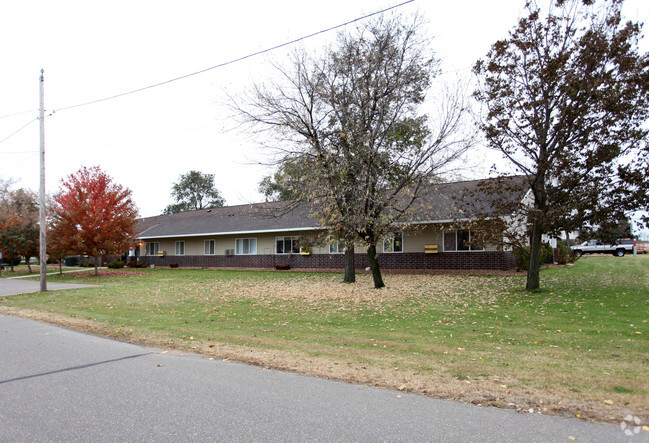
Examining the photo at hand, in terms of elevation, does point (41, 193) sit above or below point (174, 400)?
above

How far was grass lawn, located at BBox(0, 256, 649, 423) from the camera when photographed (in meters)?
5.31

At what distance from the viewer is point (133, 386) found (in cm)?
545

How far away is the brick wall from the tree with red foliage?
8.80 meters

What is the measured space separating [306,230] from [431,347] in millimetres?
22180

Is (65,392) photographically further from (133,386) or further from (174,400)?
(174,400)

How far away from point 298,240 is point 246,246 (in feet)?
17.1

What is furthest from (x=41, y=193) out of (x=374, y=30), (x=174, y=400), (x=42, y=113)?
(x=174, y=400)

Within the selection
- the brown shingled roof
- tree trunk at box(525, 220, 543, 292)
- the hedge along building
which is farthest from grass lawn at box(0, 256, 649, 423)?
the brown shingled roof

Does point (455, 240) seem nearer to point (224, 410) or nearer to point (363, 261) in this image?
point (363, 261)

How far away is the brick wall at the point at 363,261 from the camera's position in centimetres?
2308

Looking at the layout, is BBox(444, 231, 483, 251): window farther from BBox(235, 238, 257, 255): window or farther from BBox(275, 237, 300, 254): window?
BBox(235, 238, 257, 255): window

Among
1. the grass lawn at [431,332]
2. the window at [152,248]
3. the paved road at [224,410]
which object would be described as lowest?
the grass lawn at [431,332]

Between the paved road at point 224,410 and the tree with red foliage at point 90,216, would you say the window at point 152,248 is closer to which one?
the tree with red foliage at point 90,216

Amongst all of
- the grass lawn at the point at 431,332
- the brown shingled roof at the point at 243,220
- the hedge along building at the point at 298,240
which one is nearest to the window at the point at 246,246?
the hedge along building at the point at 298,240
